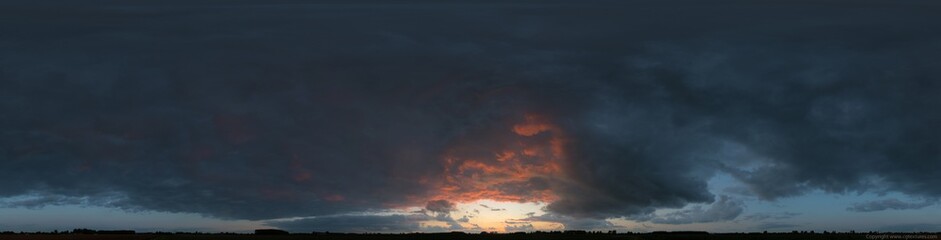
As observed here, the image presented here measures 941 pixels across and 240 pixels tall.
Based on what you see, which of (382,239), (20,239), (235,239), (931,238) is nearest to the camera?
(931,238)

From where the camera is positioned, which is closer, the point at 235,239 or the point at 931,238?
the point at 931,238

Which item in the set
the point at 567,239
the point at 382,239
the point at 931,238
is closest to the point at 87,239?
the point at 382,239

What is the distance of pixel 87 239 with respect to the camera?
142 metres

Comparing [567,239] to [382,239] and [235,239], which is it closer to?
[382,239]

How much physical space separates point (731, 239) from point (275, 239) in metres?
83.0

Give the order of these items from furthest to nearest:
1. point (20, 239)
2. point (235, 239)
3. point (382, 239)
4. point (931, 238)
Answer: point (382, 239) → point (235, 239) → point (20, 239) → point (931, 238)

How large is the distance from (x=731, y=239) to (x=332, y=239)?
2741 inches

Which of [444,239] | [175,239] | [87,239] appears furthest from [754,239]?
[87,239]

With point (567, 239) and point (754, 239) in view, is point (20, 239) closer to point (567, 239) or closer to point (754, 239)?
point (567, 239)

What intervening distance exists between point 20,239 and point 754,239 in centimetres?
12722

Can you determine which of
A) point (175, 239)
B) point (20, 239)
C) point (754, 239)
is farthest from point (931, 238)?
point (20, 239)

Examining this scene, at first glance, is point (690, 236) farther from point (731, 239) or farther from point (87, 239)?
point (87, 239)

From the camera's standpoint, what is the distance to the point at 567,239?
472 ft

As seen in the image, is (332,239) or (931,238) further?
(332,239)
